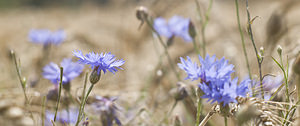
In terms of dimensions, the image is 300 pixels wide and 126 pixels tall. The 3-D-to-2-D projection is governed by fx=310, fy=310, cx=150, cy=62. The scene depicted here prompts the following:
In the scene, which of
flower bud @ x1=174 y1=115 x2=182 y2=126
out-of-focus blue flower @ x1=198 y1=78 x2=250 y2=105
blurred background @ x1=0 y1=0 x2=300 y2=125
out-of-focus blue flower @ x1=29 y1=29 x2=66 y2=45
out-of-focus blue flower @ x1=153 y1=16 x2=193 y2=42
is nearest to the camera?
out-of-focus blue flower @ x1=198 y1=78 x2=250 y2=105

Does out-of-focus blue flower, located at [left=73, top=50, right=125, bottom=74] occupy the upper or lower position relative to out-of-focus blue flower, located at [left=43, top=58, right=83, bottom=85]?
lower

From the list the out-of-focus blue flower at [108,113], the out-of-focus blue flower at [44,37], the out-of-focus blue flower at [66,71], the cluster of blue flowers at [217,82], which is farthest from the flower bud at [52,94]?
the out-of-focus blue flower at [44,37]

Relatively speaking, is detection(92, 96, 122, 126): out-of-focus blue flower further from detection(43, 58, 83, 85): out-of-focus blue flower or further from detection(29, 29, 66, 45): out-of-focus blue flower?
detection(29, 29, 66, 45): out-of-focus blue flower

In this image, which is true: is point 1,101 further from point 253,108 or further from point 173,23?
point 253,108

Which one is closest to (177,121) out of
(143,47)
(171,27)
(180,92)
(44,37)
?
(180,92)

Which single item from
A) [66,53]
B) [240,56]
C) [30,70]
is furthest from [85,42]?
[240,56]

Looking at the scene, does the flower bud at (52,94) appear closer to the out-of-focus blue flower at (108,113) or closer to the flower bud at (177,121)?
the out-of-focus blue flower at (108,113)

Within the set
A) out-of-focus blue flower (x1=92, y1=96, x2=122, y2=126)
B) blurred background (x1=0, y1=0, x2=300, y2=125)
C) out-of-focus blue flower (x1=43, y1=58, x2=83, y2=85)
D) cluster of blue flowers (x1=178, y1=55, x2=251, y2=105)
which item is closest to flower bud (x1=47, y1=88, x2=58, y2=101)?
out-of-focus blue flower (x1=43, y1=58, x2=83, y2=85)

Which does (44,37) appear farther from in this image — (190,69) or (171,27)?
(190,69)
